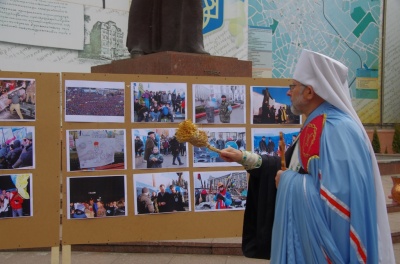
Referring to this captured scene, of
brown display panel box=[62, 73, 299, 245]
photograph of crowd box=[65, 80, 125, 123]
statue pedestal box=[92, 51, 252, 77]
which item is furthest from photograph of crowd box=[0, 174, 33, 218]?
statue pedestal box=[92, 51, 252, 77]

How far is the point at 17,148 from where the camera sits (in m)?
3.31

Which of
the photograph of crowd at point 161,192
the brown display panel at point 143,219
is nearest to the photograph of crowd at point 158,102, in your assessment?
the brown display panel at point 143,219

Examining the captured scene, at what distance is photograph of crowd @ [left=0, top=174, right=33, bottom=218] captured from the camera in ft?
10.8

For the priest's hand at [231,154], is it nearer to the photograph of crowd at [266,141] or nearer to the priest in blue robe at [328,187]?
the priest in blue robe at [328,187]

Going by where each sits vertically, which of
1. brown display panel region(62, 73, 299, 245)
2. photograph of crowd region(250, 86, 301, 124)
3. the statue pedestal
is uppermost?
the statue pedestal

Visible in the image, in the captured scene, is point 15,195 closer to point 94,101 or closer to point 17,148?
point 17,148

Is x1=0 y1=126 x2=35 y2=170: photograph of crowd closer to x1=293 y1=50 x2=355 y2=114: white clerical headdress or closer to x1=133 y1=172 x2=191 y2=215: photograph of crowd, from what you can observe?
x1=133 y1=172 x2=191 y2=215: photograph of crowd

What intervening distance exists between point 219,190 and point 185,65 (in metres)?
1.08

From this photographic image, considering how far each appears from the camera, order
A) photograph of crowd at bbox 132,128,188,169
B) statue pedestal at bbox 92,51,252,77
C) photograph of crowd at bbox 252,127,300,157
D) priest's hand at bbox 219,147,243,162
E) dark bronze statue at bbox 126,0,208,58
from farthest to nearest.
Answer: dark bronze statue at bbox 126,0,208,58 → statue pedestal at bbox 92,51,252,77 → photograph of crowd at bbox 252,127,300,157 → photograph of crowd at bbox 132,128,188,169 → priest's hand at bbox 219,147,243,162

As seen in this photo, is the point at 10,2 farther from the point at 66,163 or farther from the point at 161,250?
the point at 66,163

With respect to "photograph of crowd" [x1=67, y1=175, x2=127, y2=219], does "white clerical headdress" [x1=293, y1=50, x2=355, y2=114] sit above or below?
above

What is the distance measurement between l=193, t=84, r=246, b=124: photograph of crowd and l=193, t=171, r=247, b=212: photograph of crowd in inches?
15.3

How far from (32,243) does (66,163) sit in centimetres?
57

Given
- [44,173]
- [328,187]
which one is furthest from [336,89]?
[44,173]
